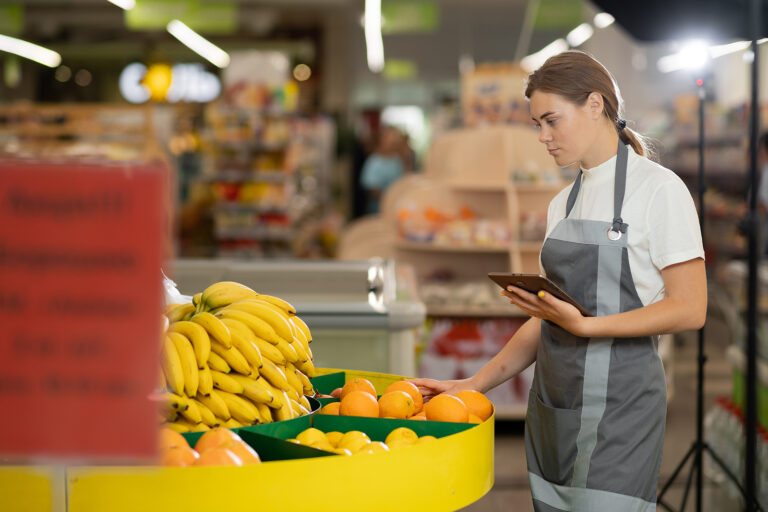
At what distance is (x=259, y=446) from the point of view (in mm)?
1562

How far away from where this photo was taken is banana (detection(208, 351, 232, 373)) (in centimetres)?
167

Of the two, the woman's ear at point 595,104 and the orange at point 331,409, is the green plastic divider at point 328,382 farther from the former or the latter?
the woman's ear at point 595,104

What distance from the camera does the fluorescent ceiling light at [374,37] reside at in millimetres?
12893

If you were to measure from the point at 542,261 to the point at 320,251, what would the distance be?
27.5 feet

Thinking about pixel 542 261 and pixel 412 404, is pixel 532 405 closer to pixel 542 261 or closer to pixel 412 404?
pixel 542 261

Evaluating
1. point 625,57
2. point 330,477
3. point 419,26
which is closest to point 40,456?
point 330,477

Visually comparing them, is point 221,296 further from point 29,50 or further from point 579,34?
point 29,50

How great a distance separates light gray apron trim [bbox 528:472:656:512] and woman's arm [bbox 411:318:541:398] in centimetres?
31

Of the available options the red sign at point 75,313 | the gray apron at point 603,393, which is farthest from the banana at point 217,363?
the gray apron at point 603,393

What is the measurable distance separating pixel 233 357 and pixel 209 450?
0.31m

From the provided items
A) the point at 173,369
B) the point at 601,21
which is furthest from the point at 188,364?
the point at 601,21

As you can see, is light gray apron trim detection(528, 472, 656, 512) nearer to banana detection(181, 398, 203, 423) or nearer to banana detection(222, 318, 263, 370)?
banana detection(222, 318, 263, 370)

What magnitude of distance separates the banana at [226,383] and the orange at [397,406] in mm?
310

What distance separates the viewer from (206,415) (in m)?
1.63
